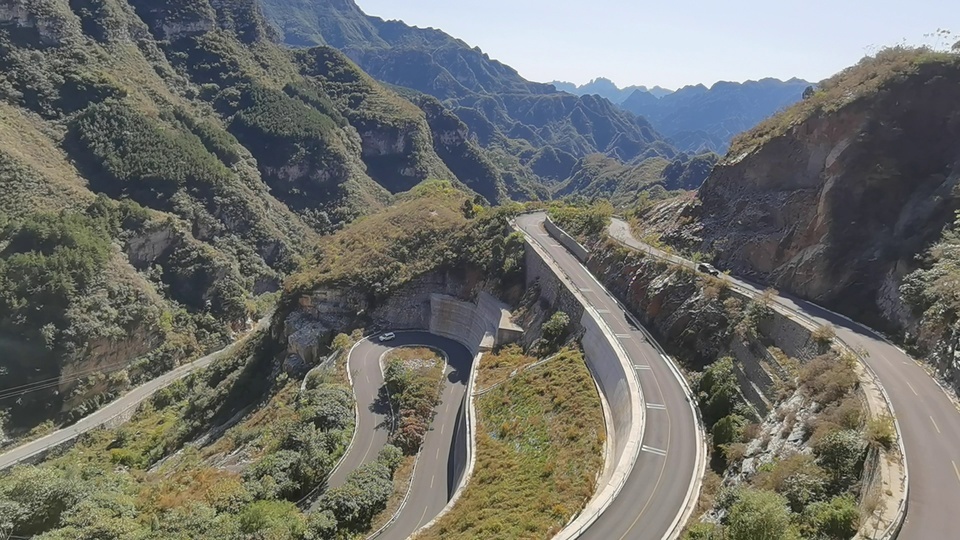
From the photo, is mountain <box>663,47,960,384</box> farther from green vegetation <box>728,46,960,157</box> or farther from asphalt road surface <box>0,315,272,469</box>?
asphalt road surface <box>0,315,272,469</box>

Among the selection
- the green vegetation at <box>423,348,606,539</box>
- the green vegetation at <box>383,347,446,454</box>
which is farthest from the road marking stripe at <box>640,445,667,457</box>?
the green vegetation at <box>383,347,446,454</box>

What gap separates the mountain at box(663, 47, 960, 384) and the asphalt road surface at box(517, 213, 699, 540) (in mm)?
13269

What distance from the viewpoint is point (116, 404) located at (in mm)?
75125

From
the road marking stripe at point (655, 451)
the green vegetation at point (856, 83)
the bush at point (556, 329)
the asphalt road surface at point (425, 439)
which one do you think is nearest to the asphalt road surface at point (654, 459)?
the road marking stripe at point (655, 451)

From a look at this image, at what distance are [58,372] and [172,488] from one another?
51.3 m

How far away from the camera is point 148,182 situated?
107 meters

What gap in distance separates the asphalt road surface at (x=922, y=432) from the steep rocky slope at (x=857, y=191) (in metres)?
3.58

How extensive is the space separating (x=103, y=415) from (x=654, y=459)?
254 feet

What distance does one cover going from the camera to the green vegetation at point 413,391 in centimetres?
4041

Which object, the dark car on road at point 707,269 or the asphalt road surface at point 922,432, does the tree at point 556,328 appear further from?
the asphalt road surface at point 922,432

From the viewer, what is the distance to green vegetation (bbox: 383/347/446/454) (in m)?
40.4

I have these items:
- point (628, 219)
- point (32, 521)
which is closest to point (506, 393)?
point (32, 521)

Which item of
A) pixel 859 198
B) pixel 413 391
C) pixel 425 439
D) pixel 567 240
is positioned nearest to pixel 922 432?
pixel 859 198

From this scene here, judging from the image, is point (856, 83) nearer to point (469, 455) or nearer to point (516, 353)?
point (516, 353)
